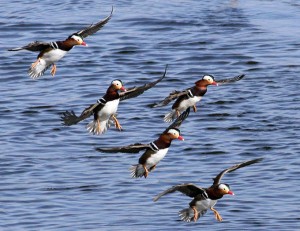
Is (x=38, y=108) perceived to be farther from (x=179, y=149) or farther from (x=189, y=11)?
(x=189, y=11)

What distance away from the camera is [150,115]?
30.5 m

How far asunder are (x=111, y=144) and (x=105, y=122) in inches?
385

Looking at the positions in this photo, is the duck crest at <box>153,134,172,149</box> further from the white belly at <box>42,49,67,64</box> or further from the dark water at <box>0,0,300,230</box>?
the dark water at <box>0,0,300,230</box>

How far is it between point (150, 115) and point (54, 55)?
12078 mm

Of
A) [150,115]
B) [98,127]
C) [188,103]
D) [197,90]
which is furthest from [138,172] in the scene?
[150,115]

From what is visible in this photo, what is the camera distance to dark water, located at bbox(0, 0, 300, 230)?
23.5 meters

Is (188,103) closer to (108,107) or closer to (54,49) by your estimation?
(108,107)

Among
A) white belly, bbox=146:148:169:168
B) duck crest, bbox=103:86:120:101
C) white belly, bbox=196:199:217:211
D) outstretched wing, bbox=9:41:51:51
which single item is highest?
outstretched wing, bbox=9:41:51:51

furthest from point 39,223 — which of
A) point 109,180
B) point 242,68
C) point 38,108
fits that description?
point 242,68

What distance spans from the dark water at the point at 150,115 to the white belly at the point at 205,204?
14.4ft

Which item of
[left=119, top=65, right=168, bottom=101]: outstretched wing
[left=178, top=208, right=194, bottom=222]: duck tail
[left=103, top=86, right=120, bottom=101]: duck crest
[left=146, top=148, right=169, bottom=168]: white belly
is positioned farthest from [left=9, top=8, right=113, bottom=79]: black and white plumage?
[left=178, top=208, right=194, bottom=222]: duck tail

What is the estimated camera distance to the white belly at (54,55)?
728 inches

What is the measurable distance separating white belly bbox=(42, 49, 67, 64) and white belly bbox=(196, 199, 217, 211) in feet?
9.46

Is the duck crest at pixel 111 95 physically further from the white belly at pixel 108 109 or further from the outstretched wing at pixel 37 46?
the outstretched wing at pixel 37 46
